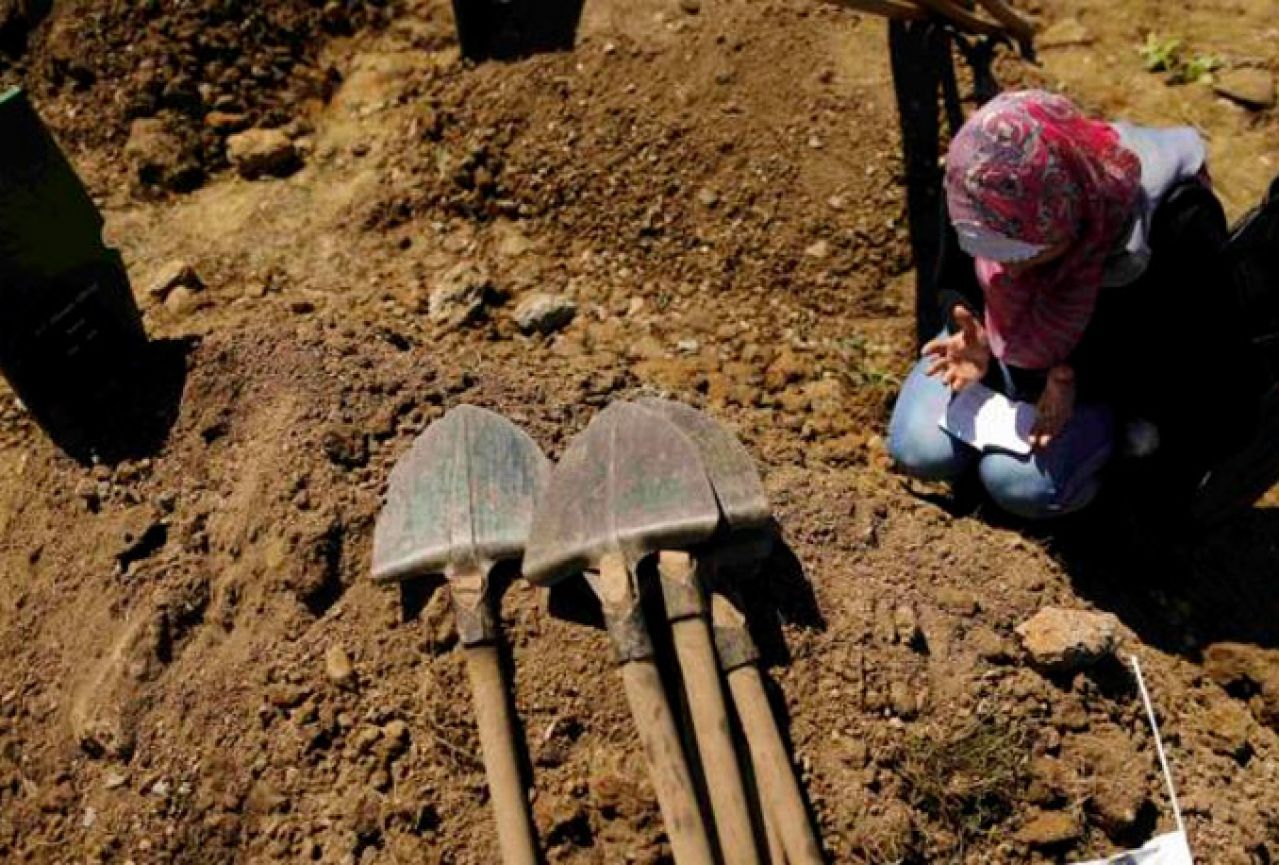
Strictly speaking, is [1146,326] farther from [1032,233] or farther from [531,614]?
[531,614]

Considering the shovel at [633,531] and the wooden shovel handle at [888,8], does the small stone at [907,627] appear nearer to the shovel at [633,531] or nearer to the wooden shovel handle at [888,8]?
the shovel at [633,531]

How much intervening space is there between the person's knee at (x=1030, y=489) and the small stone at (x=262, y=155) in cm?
221

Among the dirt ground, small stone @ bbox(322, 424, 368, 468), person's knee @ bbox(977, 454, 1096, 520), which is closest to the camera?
the dirt ground

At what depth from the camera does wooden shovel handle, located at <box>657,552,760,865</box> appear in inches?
77.2

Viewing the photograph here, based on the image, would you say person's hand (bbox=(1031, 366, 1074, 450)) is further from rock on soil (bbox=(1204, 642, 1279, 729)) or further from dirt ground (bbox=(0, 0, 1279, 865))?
rock on soil (bbox=(1204, 642, 1279, 729))

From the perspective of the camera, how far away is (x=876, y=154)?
3.27 meters

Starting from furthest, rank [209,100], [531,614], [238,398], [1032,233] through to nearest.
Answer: [209,100]
[238,398]
[531,614]
[1032,233]

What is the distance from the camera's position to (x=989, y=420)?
260 centimetres

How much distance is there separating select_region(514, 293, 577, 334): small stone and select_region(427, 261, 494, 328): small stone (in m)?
0.11

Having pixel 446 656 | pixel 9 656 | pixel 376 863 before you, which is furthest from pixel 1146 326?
pixel 9 656

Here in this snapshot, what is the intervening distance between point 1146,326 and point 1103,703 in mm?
752

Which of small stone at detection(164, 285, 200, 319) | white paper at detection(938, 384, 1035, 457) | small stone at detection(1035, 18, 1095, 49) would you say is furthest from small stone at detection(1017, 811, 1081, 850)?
small stone at detection(1035, 18, 1095, 49)

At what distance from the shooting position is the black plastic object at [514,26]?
136 inches

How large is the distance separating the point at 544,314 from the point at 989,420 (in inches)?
45.8
